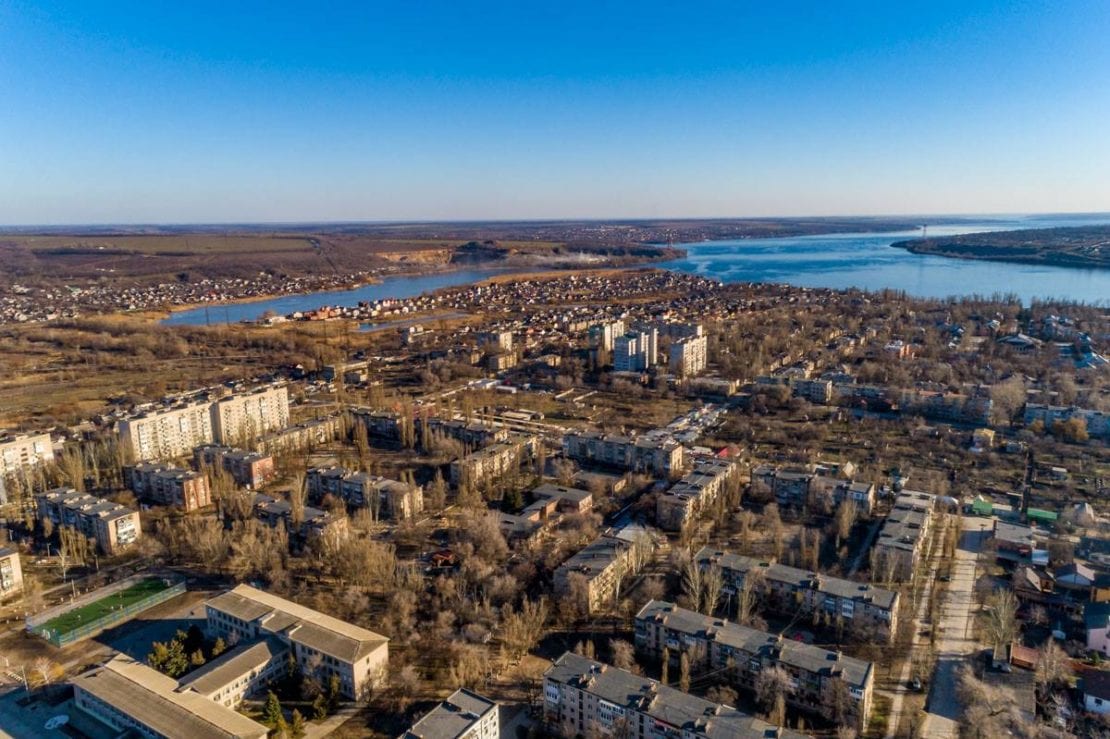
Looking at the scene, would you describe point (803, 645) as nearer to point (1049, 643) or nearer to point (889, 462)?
point (1049, 643)

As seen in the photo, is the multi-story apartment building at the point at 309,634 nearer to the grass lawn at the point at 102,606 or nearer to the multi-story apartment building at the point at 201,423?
the grass lawn at the point at 102,606

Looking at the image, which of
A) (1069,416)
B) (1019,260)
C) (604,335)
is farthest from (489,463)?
(1019,260)

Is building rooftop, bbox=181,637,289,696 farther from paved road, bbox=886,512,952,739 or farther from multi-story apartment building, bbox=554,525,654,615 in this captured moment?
paved road, bbox=886,512,952,739

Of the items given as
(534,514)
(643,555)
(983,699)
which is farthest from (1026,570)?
(534,514)

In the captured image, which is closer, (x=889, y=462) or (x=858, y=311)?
(x=889, y=462)

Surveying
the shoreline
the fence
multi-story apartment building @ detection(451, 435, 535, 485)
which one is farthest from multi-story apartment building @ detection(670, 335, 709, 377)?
the shoreline

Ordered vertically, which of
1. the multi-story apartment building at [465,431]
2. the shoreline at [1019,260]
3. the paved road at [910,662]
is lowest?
the paved road at [910,662]

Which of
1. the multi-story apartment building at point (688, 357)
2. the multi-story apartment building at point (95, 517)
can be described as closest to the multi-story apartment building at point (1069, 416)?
the multi-story apartment building at point (688, 357)
